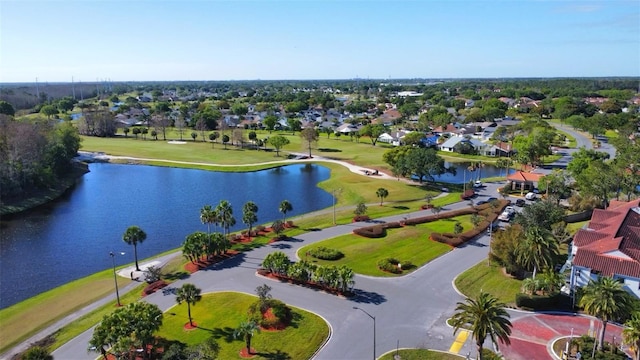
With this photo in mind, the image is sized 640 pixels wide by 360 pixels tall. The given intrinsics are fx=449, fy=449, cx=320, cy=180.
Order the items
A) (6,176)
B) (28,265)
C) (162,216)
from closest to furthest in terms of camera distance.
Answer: (28,265), (162,216), (6,176)

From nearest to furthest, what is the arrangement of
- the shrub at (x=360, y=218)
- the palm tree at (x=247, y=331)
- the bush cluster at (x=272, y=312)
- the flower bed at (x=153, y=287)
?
the palm tree at (x=247, y=331) < the bush cluster at (x=272, y=312) < the flower bed at (x=153, y=287) < the shrub at (x=360, y=218)

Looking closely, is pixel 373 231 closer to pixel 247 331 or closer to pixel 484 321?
pixel 247 331

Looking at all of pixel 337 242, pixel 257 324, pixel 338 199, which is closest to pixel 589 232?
pixel 337 242

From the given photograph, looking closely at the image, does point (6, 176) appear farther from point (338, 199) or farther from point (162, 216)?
point (338, 199)

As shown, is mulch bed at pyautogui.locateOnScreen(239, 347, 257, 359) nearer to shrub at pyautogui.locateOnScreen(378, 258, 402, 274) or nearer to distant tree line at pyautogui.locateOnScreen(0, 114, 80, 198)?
shrub at pyautogui.locateOnScreen(378, 258, 402, 274)

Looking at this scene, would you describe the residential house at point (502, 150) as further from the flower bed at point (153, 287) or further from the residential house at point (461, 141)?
the flower bed at point (153, 287)

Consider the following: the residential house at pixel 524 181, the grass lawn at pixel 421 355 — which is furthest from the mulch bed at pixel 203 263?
the residential house at pixel 524 181
